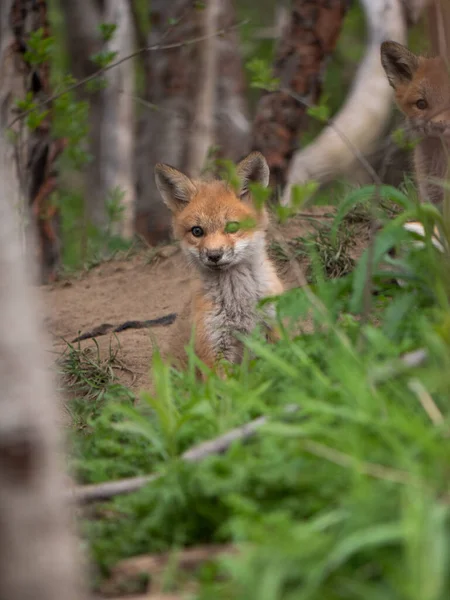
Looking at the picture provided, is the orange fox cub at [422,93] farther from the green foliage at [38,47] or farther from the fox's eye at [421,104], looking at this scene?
the green foliage at [38,47]

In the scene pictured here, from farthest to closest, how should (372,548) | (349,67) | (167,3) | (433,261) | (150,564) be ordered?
(349,67)
(167,3)
(433,261)
(150,564)
(372,548)

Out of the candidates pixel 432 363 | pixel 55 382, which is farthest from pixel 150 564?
pixel 55 382

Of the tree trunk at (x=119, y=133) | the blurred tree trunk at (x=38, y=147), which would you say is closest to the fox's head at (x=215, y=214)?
the blurred tree trunk at (x=38, y=147)

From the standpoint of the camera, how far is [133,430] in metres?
3.63

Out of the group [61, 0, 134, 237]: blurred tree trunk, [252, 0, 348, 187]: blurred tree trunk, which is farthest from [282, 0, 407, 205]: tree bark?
[61, 0, 134, 237]: blurred tree trunk

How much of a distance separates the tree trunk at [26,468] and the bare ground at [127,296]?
4178 millimetres

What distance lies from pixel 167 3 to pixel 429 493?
10.3 m

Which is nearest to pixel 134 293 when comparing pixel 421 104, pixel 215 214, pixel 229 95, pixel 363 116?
pixel 215 214

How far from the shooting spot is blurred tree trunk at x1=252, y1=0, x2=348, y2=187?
9797 millimetres

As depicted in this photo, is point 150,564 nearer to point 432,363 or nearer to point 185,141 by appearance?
point 432,363

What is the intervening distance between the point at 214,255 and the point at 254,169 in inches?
27.6

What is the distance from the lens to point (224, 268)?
6020 mm

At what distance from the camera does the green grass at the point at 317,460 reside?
2502 mm

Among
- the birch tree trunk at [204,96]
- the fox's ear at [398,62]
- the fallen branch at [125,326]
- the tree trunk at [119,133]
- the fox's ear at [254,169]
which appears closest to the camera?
the fox's ear at [254,169]
